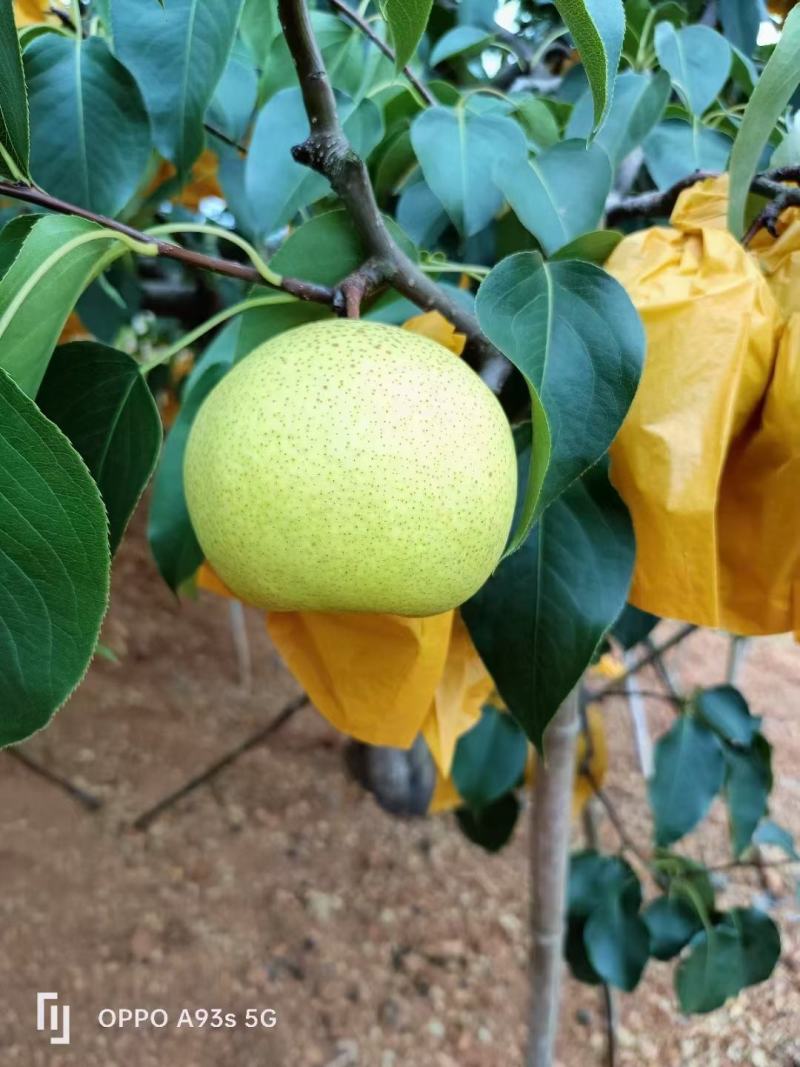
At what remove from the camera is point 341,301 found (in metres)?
0.40

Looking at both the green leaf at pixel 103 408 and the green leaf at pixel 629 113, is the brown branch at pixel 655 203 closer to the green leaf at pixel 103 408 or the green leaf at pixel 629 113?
the green leaf at pixel 629 113

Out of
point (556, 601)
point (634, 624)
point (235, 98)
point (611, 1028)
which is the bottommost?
point (611, 1028)

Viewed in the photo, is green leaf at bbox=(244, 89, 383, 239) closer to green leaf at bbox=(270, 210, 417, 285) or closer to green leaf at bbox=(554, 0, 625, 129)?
green leaf at bbox=(270, 210, 417, 285)

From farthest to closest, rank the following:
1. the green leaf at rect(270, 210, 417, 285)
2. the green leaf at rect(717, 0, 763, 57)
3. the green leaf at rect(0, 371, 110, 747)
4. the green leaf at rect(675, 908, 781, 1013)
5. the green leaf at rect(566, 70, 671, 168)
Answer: the green leaf at rect(675, 908, 781, 1013), the green leaf at rect(717, 0, 763, 57), the green leaf at rect(566, 70, 671, 168), the green leaf at rect(270, 210, 417, 285), the green leaf at rect(0, 371, 110, 747)

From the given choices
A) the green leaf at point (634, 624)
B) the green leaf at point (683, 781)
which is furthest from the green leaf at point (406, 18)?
the green leaf at point (683, 781)

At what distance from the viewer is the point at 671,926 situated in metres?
0.94

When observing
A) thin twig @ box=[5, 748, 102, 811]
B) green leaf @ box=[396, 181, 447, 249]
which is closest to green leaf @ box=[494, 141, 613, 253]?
green leaf @ box=[396, 181, 447, 249]

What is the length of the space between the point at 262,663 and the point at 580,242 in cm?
183

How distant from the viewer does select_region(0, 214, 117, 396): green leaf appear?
0.32 meters

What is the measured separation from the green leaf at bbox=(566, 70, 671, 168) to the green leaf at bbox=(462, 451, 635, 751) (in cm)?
26

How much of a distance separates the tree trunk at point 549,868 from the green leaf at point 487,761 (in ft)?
0.45

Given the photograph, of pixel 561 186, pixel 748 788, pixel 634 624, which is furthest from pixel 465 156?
pixel 748 788

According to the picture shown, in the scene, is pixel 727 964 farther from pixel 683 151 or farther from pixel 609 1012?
pixel 683 151

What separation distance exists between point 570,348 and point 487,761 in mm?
683
